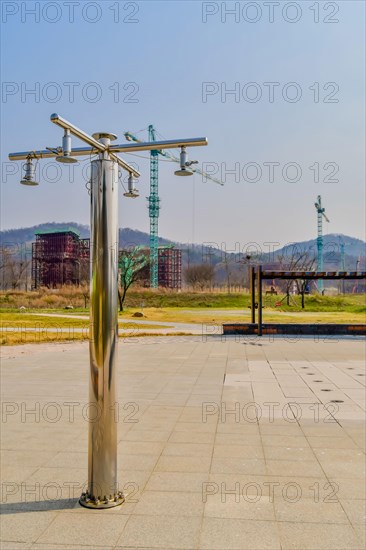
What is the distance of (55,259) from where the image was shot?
92562 mm

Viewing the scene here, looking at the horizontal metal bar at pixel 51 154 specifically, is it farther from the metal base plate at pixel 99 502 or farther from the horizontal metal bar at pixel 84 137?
the metal base plate at pixel 99 502

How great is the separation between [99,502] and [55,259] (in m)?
91.5

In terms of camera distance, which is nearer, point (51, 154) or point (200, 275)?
point (51, 154)

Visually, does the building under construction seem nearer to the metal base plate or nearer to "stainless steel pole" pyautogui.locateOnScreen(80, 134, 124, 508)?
the metal base plate

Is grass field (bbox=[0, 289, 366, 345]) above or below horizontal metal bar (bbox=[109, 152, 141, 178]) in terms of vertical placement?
below

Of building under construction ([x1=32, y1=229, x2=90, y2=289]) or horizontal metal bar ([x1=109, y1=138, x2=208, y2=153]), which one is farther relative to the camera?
building under construction ([x1=32, y1=229, x2=90, y2=289])

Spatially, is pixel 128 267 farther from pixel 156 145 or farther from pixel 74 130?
pixel 74 130

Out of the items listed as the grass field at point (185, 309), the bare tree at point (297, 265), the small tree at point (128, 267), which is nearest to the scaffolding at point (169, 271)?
the bare tree at point (297, 265)

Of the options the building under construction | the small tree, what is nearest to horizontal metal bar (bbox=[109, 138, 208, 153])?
the small tree

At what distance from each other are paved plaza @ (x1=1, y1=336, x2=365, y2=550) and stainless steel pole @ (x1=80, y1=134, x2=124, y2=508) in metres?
0.50

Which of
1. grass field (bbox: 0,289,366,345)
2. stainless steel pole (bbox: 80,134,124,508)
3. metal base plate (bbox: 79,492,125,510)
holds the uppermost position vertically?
stainless steel pole (bbox: 80,134,124,508)

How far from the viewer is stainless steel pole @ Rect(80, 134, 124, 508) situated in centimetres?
425

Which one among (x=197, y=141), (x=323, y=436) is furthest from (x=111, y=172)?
(x=323, y=436)

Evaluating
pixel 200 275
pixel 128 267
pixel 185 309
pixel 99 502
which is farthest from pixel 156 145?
pixel 200 275
